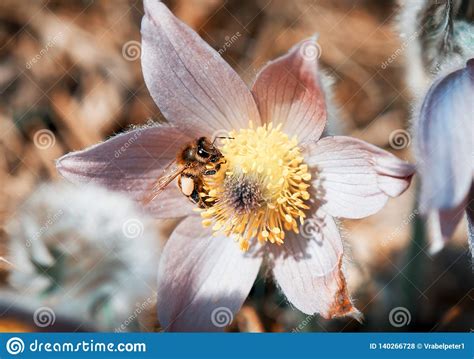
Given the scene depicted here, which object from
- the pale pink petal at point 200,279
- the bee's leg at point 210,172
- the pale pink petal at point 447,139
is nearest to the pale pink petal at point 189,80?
the bee's leg at point 210,172

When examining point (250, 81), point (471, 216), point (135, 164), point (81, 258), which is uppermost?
point (250, 81)

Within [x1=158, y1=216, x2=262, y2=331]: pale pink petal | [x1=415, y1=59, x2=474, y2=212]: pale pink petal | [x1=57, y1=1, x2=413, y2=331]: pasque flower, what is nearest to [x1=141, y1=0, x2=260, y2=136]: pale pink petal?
[x1=57, y1=1, x2=413, y2=331]: pasque flower

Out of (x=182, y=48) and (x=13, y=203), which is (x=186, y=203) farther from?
(x=13, y=203)

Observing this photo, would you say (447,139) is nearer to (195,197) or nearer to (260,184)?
(260,184)

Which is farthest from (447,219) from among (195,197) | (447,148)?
(195,197)

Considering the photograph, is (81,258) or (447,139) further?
(81,258)

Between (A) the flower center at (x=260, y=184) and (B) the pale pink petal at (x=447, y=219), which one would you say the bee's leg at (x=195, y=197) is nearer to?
(A) the flower center at (x=260, y=184)
